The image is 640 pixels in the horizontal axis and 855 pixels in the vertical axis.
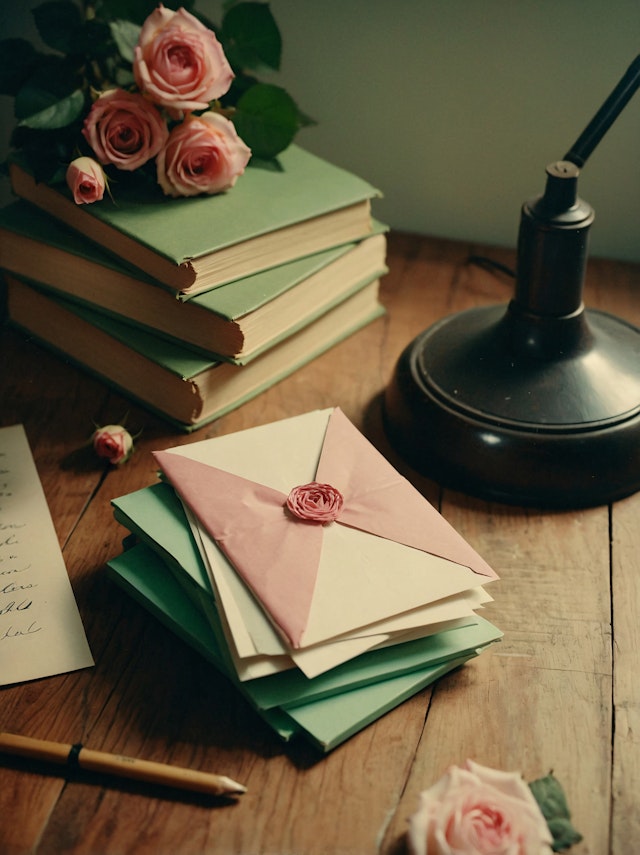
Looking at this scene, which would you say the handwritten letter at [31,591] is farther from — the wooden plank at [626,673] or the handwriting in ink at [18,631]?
the wooden plank at [626,673]

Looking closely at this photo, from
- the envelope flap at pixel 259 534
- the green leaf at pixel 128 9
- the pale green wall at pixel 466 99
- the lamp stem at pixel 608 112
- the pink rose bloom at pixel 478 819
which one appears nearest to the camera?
the pink rose bloom at pixel 478 819

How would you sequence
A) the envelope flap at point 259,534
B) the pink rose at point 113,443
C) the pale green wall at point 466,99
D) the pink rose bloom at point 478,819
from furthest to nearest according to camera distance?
the pale green wall at point 466,99, the pink rose at point 113,443, the envelope flap at point 259,534, the pink rose bloom at point 478,819

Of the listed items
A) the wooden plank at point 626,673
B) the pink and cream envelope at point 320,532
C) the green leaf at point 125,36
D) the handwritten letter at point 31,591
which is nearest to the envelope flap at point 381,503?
the pink and cream envelope at point 320,532

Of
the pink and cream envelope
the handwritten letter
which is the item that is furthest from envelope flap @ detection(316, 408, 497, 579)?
the handwritten letter

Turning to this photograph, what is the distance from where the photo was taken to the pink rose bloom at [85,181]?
2.97 feet

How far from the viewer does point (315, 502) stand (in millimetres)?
723

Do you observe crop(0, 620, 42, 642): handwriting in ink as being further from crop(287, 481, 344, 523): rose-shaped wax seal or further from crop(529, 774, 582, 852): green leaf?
crop(529, 774, 582, 852): green leaf

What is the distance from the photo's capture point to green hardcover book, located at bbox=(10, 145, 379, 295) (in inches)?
34.7

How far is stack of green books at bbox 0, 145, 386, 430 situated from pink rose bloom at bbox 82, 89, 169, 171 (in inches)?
1.6

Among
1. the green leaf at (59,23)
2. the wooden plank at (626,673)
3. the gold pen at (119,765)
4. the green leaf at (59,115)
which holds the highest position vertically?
the green leaf at (59,23)

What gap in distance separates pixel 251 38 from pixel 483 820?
2.78ft

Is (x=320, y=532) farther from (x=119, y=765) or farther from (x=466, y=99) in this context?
(x=466, y=99)

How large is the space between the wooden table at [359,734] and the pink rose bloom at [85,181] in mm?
249

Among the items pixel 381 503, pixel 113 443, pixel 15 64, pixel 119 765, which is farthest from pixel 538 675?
pixel 15 64
